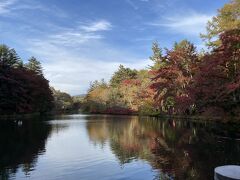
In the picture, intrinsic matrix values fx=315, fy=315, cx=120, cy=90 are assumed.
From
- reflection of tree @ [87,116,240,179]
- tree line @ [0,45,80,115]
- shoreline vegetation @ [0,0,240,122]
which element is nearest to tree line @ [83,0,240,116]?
shoreline vegetation @ [0,0,240,122]

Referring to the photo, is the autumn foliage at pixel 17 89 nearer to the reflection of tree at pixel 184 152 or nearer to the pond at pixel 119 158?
the pond at pixel 119 158

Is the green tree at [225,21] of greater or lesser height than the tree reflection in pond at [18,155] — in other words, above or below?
above

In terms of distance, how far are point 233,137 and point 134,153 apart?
9.53 metres

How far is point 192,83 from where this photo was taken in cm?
4409

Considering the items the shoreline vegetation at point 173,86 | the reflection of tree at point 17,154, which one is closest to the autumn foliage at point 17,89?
the shoreline vegetation at point 173,86

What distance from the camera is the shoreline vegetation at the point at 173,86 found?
105 ft

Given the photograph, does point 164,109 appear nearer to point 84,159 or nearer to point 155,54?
point 155,54

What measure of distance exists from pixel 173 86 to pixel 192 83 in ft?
20.9

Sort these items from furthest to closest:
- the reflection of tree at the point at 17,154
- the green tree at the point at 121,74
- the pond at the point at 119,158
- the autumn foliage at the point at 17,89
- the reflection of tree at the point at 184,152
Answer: the green tree at the point at 121,74 → the autumn foliage at the point at 17,89 → the reflection of tree at the point at 17,154 → the reflection of tree at the point at 184,152 → the pond at the point at 119,158

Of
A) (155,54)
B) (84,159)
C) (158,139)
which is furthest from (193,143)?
(155,54)

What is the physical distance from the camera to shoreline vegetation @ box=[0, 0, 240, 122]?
32106 millimetres

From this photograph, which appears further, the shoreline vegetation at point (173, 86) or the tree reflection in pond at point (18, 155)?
the shoreline vegetation at point (173, 86)

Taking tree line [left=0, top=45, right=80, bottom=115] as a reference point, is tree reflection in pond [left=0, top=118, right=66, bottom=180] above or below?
below

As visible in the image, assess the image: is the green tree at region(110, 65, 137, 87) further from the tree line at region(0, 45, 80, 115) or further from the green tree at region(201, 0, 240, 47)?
the green tree at region(201, 0, 240, 47)
